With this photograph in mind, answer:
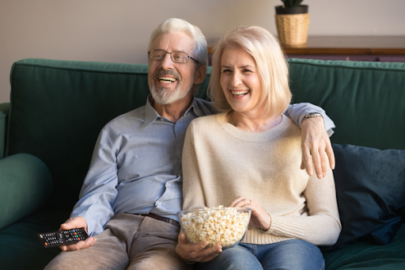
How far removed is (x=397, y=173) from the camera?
144 centimetres

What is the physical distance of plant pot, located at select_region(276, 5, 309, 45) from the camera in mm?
2553

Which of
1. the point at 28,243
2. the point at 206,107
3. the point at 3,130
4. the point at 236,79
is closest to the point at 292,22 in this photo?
the point at 206,107

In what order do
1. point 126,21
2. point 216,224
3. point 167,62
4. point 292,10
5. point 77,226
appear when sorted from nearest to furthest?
point 216,224, point 77,226, point 167,62, point 292,10, point 126,21

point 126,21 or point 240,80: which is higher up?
point 126,21

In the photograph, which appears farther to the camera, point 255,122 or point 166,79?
point 166,79

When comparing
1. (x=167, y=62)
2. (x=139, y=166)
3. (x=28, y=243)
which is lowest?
(x=28, y=243)

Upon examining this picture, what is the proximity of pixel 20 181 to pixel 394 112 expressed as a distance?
4.90 ft

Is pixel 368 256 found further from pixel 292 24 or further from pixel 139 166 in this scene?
pixel 292 24

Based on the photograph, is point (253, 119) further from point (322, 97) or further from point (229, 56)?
point (322, 97)

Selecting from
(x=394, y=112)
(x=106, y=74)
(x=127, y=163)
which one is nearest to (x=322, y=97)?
(x=394, y=112)

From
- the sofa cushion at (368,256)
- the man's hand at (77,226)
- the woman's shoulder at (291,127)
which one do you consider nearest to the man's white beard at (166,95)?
the woman's shoulder at (291,127)

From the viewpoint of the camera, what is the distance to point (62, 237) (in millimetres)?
1234

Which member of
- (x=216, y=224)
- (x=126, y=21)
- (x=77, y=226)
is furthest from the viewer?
(x=126, y=21)

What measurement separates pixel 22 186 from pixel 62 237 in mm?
525
